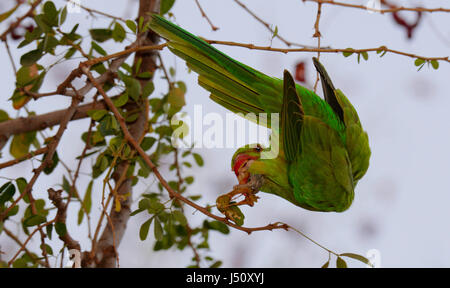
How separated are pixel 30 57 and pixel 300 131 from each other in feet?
2.14

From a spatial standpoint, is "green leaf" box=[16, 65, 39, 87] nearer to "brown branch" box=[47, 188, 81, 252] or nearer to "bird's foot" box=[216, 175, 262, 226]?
"brown branch" box=[47, 188, 81, 252]

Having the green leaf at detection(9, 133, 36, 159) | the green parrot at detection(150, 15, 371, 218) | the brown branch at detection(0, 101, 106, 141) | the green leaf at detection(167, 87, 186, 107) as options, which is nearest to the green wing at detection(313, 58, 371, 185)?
the green parrot at detection(150, 15, 371, 218)

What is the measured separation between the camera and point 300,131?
104 centimetres

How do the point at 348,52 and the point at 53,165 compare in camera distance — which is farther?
the point at 53,165

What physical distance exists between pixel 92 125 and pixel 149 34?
31 cm

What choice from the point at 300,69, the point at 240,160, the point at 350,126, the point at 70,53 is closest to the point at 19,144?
the point at 70,53

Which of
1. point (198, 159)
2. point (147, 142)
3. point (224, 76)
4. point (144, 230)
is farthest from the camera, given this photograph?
point (198, 159)

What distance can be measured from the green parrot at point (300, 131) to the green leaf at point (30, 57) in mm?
335

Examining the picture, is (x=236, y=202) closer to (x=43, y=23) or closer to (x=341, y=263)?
(x=341, y=263)

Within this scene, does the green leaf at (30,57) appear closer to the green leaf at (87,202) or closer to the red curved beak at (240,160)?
the green leaf at (87,202)

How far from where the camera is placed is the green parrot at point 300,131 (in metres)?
1.00

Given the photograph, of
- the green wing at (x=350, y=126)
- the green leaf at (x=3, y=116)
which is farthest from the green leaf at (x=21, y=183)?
the green wing at (x=350, y=126)
